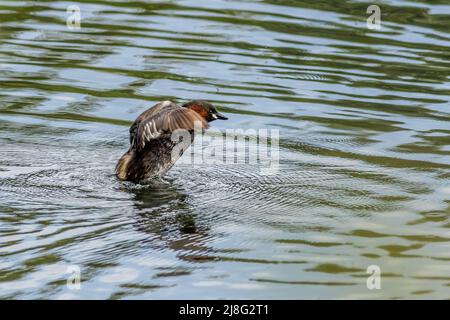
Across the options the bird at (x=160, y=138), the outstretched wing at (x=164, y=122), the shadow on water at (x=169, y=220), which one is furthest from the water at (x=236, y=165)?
the outstretched wing at (x=164, y=122)

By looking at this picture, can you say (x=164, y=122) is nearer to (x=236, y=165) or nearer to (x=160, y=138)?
(x=160, y=138)

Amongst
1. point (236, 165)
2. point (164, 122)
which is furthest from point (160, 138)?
point (236, 165)

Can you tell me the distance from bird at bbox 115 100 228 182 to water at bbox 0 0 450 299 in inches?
6.6

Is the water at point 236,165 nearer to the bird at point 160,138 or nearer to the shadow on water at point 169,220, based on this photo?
the shadow on water at point 169,220

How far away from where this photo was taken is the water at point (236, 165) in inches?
291

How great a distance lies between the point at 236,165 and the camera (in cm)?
1001

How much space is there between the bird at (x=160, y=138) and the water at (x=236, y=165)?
0.55 feet

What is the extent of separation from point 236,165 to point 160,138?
744 millimetres

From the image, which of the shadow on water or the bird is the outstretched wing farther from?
the shadow on water

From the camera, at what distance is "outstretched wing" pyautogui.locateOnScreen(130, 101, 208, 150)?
9414 mm

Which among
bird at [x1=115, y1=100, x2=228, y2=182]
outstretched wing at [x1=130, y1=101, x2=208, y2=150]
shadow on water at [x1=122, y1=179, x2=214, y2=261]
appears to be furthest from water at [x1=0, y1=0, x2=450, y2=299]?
outstretched wing at [x1=130, y1=101, x2=208, y2=150]

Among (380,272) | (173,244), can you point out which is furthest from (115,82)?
(380,272)
